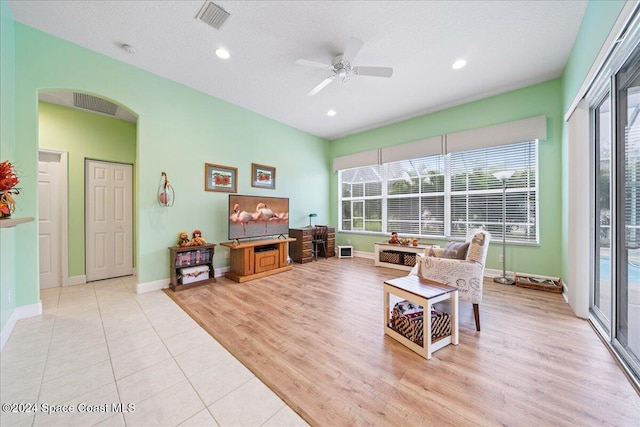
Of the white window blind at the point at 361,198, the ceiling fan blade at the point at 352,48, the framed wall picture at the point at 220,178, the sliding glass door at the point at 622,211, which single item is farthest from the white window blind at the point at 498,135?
the framed wall picture at the point at 220,178

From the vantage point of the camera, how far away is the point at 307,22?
7.60 feet

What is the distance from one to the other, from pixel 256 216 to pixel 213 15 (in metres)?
2.74

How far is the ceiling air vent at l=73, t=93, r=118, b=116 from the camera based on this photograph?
325cm

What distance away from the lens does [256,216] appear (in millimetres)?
4113

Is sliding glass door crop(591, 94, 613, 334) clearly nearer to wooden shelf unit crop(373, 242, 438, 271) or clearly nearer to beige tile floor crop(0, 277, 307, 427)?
wooden shelf unit crop(373, 242, 438, 271)

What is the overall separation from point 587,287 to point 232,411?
135 inches

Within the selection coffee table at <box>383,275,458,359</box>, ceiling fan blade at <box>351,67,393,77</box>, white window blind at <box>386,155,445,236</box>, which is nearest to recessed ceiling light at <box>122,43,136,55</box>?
ceiling fan blade at <box>351,67,393,77</box>

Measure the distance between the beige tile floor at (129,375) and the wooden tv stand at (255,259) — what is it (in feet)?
4.24

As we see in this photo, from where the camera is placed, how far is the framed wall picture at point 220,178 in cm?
385

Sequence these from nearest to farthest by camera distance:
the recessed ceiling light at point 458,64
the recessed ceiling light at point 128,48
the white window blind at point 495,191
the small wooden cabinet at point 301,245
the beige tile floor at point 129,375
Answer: the beige tile floor at point 129,375 < the recessed ceiling light at point 128,48 < the recessed ceiling light at point 458,64 < the white window blind at point 495,191 < the small wooden cabinet at point 301,245

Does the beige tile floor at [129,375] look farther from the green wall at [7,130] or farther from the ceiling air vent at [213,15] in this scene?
the ceiling air vent at [213,15]

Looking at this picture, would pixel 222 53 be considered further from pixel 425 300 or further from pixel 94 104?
pixel 425 300

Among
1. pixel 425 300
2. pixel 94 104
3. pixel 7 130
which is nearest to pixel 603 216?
pixel 425 300

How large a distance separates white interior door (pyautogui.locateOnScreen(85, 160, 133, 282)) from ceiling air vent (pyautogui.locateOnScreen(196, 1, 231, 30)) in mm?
3105
